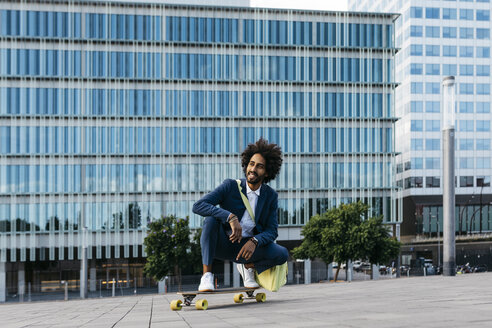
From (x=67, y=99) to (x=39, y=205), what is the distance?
9.76 m

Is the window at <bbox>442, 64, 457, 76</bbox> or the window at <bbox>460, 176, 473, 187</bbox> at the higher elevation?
the window at <bbox>442, 64, 457, 76</bbox>

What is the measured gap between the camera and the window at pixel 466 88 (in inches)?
3612

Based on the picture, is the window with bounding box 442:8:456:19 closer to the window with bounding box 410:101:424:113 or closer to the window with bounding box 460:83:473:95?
the window with bounding box 460:83:473:95

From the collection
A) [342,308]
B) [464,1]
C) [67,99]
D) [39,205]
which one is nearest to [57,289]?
[39,205]

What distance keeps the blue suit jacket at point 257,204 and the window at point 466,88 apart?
88923 mm

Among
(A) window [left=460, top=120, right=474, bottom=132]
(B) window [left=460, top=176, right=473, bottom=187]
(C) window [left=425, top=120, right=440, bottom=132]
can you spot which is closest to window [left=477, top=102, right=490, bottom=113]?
(A) window [left=460, top=120, right=474, bottom=132]

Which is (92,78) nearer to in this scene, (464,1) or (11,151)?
(11,151)

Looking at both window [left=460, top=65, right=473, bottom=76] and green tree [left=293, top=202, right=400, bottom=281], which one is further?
window [left=460, top=65, right=473, bottom=76]

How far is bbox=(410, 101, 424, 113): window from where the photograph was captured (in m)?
90.4

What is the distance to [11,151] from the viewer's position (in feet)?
184

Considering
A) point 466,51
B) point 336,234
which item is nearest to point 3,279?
point 336,234

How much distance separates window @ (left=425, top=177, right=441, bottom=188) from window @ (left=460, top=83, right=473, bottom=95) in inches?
519

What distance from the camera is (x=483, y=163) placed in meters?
92.8

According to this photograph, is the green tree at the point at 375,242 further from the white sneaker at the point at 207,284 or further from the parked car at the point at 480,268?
the white sneaker at the point at 207,284
